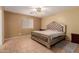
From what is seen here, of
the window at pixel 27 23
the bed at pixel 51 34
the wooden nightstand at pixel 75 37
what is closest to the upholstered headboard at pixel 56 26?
the bed at pixel 51 34

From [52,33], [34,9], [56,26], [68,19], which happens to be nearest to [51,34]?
[52,33]

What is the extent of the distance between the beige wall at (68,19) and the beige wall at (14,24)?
0.55 ft

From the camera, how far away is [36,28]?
54.1 inches

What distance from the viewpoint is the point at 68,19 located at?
1.31m

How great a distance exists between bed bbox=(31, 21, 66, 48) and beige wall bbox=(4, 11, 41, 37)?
14 centimetres

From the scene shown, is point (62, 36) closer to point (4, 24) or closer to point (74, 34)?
point (74, 34)

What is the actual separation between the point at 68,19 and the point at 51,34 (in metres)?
0.41

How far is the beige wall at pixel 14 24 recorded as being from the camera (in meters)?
1.22

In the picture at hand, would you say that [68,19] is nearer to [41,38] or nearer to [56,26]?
[56,26]

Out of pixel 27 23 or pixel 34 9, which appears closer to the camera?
pixel 34 9

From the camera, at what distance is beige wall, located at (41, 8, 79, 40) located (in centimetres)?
124

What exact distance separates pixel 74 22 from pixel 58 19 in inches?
11.0
